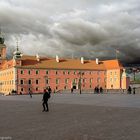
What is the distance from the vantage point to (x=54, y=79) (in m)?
110

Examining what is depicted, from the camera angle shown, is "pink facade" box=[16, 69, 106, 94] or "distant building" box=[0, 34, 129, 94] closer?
"pink facade" box=[16, 69, 106, 94]

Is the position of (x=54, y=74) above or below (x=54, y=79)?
above

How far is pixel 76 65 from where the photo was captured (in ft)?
389

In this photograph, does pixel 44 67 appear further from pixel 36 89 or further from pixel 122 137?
pixel 122 137

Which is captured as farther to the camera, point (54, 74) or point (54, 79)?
point (54, 74)

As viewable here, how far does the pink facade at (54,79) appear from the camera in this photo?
103562 millimetres

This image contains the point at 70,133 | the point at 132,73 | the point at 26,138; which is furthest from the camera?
the point at 132,73

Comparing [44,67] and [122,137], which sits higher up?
[44,67]

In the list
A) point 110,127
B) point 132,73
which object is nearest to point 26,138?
point 110,127

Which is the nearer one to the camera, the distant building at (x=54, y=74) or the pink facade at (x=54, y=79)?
the pink facade at (x=54, y=79)

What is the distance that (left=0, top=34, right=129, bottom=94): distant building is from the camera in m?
104

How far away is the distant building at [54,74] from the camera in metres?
104

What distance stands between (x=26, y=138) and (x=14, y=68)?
93.0m

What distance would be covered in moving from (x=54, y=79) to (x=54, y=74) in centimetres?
187
